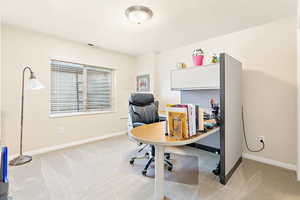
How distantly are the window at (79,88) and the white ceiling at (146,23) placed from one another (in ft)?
2.47

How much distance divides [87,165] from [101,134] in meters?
1.48

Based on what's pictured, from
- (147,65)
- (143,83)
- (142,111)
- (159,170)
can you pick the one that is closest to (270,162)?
(159,170)

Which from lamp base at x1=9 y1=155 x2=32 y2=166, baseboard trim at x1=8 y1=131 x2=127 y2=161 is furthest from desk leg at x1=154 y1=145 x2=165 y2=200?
baseboard trim at x1=8 y1=131 x2=127 y2=161

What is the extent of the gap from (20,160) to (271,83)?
432 cm

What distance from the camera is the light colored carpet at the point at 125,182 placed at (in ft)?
5.38

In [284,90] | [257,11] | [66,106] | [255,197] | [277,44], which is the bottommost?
[255,197]

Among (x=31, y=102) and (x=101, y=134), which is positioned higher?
(x=31, y=102)

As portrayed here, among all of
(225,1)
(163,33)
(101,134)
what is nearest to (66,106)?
(101,134)

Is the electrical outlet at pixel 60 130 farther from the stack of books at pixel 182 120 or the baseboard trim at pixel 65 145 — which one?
the stack of books at pixel 182 120

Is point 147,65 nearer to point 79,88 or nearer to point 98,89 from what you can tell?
point 98,89

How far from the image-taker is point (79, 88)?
365 cm

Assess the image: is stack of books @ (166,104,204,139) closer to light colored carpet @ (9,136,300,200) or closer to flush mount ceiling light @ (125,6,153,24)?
light colored carpet @ (9,136,300,200)

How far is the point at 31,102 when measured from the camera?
2801mm

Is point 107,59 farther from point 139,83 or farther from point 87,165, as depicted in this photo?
point 87,165
